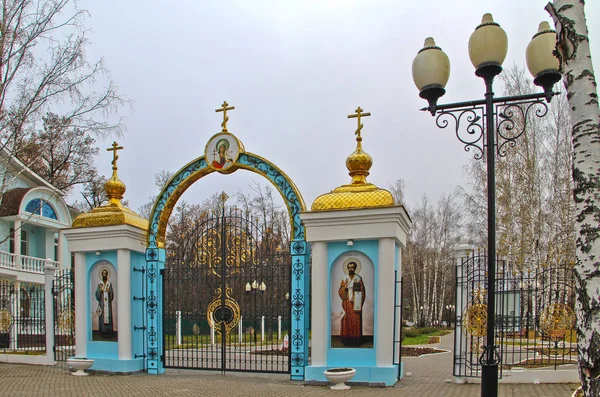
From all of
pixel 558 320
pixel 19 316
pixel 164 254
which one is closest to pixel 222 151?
pixel 164 254

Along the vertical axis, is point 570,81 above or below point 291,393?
above

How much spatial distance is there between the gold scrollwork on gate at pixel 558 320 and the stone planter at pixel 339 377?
3327 mm

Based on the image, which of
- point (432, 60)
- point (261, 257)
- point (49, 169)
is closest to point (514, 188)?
point (261, 257)

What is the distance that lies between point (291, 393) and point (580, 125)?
21.6 feet

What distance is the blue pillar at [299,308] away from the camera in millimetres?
10164

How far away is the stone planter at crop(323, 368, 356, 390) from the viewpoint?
9188mm

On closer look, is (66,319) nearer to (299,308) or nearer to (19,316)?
(19,316)

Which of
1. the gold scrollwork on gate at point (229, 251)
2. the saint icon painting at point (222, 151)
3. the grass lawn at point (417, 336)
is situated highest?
the saint icon painting at point (222, 151)

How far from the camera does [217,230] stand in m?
11.2

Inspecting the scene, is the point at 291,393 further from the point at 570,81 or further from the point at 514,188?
the point at 514,188

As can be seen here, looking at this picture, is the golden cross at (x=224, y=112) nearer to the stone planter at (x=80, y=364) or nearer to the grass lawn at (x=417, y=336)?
the stone planter at (x=80, y=364)

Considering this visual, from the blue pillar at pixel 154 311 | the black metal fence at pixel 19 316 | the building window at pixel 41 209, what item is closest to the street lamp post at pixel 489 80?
the blue pillar at pixel 154 311

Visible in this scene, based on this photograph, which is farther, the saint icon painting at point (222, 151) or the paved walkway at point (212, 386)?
the saint icon painting at point (222, 151)

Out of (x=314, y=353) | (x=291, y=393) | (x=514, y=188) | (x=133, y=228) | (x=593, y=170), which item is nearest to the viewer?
(x=593, y=170)
